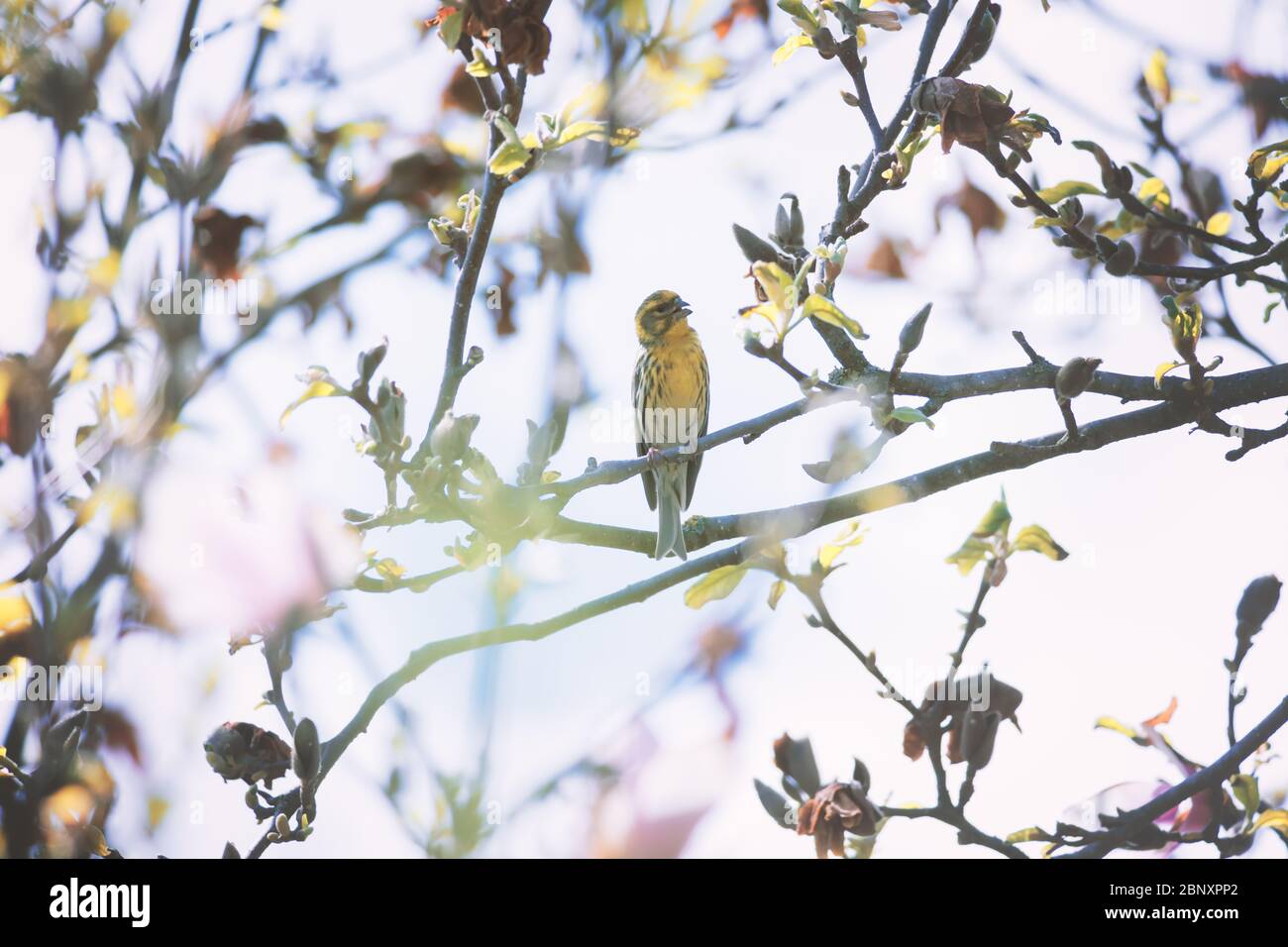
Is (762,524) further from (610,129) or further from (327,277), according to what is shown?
(327,277)

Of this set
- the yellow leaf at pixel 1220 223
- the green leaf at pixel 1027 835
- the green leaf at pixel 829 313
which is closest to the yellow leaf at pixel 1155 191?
the yellow leaf at pixel 1220 223

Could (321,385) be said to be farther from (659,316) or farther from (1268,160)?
(659,316)

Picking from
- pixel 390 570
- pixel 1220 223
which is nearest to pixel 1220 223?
pixel 1220 223

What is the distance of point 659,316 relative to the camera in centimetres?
692

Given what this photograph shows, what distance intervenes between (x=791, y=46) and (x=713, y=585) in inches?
45.4

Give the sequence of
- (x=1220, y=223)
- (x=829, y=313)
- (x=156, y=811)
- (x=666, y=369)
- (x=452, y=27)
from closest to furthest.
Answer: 1. (x=452, y=27)
2. (x=829, y=313)
3. (x=156, y=811)
4. (x=1220, y=223)
5. (x=666, y=369)

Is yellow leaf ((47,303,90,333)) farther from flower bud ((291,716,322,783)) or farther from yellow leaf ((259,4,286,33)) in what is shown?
flower bud ((291,716,322,783))

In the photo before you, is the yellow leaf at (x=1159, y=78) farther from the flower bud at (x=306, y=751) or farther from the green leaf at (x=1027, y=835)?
the flower bud at (x=306, y=751)

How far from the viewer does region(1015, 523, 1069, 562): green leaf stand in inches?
84.8

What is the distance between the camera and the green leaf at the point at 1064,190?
2662 millimetres

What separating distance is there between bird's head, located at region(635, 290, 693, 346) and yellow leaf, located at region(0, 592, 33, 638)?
4316mm

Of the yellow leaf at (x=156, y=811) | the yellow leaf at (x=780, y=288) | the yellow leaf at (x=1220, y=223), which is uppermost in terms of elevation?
the yellow leaf at (x=1220, y=223)

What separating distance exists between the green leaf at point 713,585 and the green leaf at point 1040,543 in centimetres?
54
